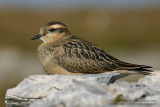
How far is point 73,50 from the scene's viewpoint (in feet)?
46.9

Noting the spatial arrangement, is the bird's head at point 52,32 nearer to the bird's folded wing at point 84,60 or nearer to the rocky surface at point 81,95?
the bird's folded wing at point 84,60

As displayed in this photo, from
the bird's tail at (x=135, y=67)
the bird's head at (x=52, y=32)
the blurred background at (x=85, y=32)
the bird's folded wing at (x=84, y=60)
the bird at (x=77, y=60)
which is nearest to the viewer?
the bird's tail at (x=135, y=67)

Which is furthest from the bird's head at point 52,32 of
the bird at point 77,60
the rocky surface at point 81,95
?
the rocky surface at point 81,95

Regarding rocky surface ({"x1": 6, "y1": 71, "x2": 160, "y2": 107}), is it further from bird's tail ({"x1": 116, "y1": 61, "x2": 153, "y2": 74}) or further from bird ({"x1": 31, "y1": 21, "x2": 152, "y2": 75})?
bird ({"x1": 31, "y1": 21, "x2": 152, "y2": 75})

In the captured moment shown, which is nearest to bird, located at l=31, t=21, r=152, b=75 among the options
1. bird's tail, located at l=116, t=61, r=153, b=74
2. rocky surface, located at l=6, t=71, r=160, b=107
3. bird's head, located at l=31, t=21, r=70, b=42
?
bird's tail, located at l=116, t=61, r=153, b=74

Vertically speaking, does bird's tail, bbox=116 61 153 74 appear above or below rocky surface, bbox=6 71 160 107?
below

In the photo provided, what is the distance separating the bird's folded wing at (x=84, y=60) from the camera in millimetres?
14023

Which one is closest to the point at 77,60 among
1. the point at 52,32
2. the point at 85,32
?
the point at 52,32

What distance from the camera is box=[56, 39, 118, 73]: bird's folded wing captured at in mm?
14023

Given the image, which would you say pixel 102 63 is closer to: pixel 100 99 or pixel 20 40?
pixel 100 99

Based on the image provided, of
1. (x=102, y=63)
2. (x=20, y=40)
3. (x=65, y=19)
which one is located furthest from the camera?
(x=65, y=19)

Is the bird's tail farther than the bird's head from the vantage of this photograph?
No

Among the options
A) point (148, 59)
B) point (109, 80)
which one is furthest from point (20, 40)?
point (109, 80)

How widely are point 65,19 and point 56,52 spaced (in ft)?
112
